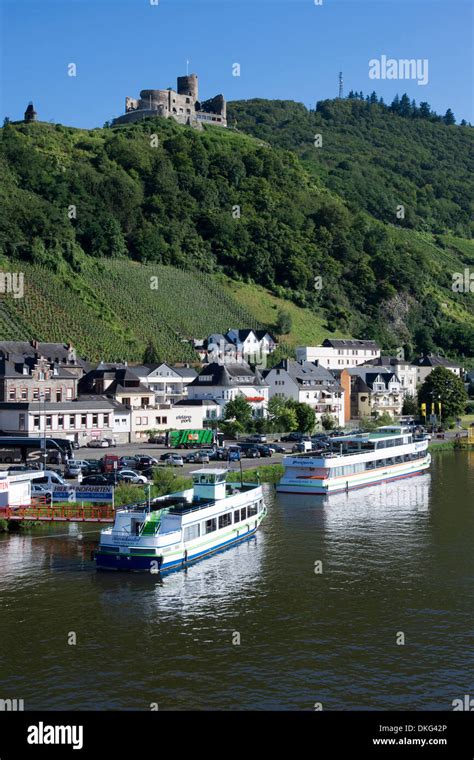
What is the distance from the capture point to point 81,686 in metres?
28.3

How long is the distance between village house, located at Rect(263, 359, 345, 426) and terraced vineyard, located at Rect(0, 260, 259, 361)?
18.7 metres

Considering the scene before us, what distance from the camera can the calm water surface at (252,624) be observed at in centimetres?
2795

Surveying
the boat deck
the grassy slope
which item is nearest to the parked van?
the boat deck

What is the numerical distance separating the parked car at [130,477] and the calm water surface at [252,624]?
10920 mm

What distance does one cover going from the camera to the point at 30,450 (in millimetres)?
74250

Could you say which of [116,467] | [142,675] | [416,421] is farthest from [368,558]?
[416,421]

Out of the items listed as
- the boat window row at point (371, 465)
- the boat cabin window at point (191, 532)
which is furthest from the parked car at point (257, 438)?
the boat cabin window at point (191, 532)

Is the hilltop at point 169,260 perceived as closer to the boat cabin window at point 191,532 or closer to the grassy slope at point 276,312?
the grassy slope at point 276,312

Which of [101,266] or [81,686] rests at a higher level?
[101,266]

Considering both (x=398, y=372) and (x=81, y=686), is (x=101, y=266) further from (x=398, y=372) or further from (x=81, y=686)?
(x=81, y=686)

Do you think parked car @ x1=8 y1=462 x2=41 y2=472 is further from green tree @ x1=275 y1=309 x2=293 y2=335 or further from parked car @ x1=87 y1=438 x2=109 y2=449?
green tree @ x1=275 y1=309 x2=293 y2=335

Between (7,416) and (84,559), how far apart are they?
131 feet

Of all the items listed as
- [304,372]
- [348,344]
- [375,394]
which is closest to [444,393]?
[375,394]

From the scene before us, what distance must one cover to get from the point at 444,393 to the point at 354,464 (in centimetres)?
5247
